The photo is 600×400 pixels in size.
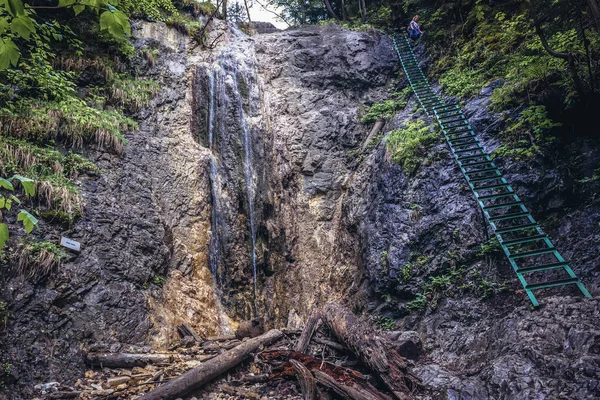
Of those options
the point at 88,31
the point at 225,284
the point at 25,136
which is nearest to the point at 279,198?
the point at 225,284

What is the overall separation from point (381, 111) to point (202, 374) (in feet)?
33.4

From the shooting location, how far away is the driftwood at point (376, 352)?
4223mm

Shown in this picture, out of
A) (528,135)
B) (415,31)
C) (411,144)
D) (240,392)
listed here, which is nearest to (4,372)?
(240,392)

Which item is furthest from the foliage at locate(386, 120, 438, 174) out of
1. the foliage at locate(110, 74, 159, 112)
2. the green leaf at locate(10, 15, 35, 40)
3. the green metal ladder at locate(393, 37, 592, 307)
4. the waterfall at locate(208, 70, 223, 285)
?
the green leaf at locate(10, 15, 35, 40)

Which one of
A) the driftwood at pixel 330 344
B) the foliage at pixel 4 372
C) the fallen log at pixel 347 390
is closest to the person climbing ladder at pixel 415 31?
the driftwood at pixel 330 344

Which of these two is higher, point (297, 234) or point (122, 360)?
point (297, 234)

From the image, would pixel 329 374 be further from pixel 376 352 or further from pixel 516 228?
pixel 516 228

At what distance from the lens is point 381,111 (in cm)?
1208

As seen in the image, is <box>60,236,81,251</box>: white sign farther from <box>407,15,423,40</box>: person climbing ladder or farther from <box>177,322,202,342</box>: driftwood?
<box>407,15,423,40</box>: person climbing ladder

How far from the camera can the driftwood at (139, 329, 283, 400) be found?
4102mm

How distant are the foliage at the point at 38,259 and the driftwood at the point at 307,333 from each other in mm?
4143

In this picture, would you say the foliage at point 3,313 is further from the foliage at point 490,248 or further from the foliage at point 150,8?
the foliage at point 150,8

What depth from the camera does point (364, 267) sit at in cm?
830

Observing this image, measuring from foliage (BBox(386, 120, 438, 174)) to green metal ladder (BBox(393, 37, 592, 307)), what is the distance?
16.6 inches
